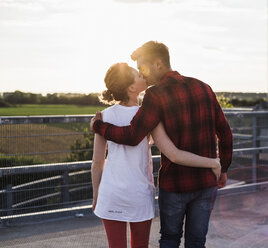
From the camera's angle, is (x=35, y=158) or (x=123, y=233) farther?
(x=35, y=158)

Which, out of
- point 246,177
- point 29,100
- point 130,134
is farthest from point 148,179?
point 29,100

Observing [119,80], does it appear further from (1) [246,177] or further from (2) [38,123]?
(1) [246,177]

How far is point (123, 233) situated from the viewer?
2.61m

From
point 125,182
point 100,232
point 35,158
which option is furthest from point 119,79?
point 35,158

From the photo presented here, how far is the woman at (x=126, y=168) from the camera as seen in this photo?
2.52 metres

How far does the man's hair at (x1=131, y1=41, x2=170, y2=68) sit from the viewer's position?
2512 mm

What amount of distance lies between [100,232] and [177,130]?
8.82ft

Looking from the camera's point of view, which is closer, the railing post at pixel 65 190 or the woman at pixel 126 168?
the woman at pixel 126 168

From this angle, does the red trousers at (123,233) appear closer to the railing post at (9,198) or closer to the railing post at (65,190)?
the railing post at (9,198)

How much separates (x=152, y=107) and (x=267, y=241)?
2723 mm

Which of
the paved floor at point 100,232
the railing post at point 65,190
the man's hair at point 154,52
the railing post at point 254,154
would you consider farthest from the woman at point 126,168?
the railing post at point 254,154

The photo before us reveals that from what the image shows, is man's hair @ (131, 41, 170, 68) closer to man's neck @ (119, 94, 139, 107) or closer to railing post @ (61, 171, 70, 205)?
man's neck @ (119, 94, 139, 107)

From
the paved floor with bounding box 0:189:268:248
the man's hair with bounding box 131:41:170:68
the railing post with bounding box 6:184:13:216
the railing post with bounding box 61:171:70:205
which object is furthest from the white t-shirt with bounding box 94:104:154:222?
the railing post with bounding box 61:171:70:205

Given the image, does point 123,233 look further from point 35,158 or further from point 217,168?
point 35,158
